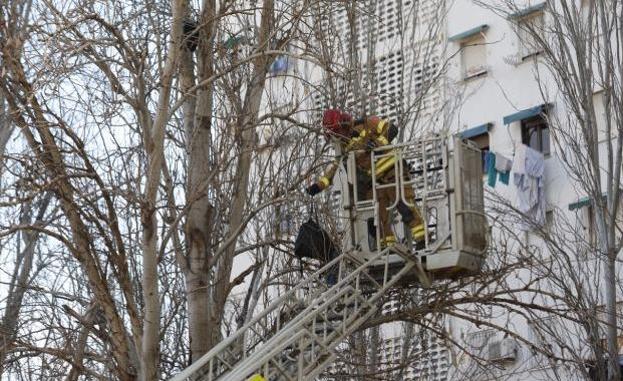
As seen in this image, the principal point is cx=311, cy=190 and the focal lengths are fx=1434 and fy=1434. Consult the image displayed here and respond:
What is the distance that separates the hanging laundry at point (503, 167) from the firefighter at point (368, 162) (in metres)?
10.9

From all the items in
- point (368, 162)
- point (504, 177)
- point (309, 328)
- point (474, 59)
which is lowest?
point (309, 328)

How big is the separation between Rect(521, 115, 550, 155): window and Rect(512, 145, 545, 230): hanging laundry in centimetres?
56

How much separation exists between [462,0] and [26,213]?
10.3m

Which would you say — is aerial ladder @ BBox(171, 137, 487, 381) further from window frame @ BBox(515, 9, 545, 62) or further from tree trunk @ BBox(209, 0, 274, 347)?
window frame @ BBox(515, 9, 545, 62)

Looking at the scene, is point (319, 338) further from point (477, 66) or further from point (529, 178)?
point (477, 66)

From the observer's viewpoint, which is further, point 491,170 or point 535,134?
point 535,134

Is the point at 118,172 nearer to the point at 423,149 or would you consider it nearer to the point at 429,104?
the point at 423,149

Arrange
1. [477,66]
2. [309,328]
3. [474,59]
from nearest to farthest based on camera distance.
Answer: [309,328] → [477,66] → [474,59]

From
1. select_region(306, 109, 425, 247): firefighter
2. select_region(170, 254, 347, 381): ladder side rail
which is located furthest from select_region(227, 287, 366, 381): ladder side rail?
select_region(306, 109, 425, 247): firefighter

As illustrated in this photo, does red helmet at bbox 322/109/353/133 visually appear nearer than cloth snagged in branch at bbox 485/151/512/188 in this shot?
Yes

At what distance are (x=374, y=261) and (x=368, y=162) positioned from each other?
1.02 meters

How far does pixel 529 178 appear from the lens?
922 inches

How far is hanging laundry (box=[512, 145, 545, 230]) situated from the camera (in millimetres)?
23312

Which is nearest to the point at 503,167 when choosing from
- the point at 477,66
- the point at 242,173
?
the point at 477,66
